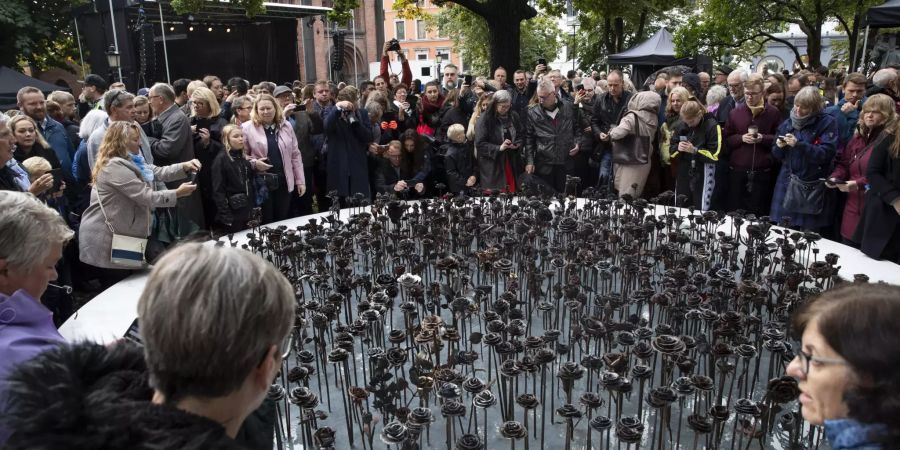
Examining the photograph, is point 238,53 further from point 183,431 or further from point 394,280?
point 183,431

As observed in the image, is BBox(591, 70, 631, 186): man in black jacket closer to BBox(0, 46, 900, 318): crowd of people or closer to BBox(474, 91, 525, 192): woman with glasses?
BBox(0, 46, 900, 318): crowd of people

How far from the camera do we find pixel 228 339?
1.53 meters

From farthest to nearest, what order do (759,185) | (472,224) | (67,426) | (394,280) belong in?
(759,185)
(472,224)
(394,280)
(67,426)

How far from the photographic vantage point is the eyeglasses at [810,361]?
1739mm

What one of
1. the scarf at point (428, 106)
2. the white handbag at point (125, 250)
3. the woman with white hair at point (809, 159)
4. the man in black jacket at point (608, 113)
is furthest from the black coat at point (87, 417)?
the scarf at point (428, 106)

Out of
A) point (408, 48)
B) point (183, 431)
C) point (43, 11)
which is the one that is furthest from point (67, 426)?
point (408, 48)

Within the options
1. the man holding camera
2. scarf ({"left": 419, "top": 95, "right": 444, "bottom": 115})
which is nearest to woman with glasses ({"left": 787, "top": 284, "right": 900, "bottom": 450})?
scarf ({"left": 419, "top": 95, "right": 444, "bottom": 115})

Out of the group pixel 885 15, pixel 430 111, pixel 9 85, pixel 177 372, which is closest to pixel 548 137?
pixel 430 111

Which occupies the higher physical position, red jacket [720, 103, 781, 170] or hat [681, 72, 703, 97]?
hat [681, 72, 703, 97]

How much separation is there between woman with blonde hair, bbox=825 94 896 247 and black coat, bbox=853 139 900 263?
27 centimetres

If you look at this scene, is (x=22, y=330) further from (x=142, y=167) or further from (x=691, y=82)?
(x=691, y=82)

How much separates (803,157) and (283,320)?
7157 mm

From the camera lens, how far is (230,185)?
24.2 ft

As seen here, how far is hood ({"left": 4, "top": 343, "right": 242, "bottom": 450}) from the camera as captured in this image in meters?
1.45
